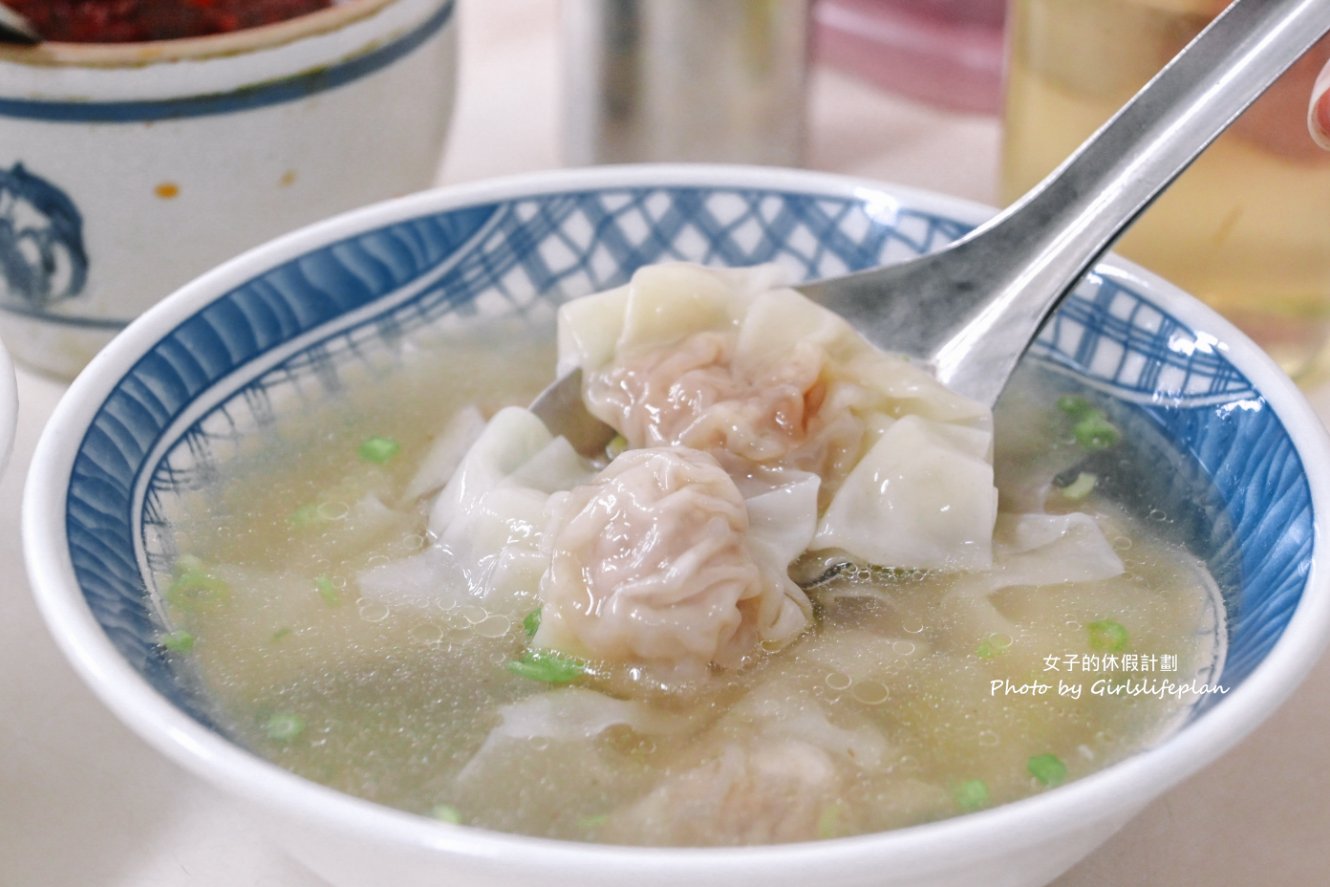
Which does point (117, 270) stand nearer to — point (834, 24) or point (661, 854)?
point (661, 854)

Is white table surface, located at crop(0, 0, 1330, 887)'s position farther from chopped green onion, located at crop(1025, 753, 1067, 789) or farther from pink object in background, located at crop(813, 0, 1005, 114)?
pink object in background, located at crop(813, 0, 1005, 114)

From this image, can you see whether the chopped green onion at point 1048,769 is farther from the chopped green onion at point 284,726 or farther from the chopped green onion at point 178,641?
the chopped green onion at point 178,641

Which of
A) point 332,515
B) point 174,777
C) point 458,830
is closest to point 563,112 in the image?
point 332,515

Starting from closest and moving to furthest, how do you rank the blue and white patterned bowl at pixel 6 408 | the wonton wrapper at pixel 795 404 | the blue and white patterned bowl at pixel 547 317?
the blue and white patterned bowl at pixel 547 317
the blue and white patterned bowl at pixel 6 408
the wonton wrapper at pixel 795 404

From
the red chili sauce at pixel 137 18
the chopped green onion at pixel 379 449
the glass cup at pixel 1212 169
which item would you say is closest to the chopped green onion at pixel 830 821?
the chopped green onion at pixel 379 449

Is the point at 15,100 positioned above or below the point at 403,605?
above

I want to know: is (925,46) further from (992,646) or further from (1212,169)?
(992,646)

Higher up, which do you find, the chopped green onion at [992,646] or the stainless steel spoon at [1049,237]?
the stainless steel spoon at [1049,237]
